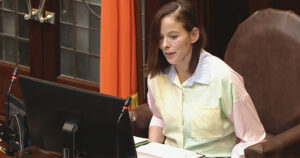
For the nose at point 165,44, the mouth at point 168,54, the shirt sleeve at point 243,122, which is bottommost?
the shirt sleeve at point 243,122

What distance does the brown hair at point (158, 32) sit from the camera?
294 cm

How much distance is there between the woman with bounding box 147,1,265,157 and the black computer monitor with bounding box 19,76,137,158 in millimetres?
547

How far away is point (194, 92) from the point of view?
304 centimetres

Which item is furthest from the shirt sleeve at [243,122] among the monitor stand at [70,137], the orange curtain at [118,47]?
the orange curtain at [118,47]

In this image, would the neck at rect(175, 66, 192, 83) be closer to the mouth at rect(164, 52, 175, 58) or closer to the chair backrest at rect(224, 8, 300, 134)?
the mouth at rect(164, 52, 175, 58)

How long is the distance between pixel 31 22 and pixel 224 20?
4.83 feet

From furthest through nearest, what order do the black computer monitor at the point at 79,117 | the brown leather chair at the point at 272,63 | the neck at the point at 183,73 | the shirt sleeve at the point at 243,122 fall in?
the brown leather chair at the point at 272,63
the neck at the point at 183,73
the shirt sleeve at the point at 243,122
the black computer monitor at the point at 79,117

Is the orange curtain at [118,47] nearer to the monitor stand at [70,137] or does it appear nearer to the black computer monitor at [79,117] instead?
the black computer monitor at [79,117]

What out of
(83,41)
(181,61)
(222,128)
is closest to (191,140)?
(222,128)

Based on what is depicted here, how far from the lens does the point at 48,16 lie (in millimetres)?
4781

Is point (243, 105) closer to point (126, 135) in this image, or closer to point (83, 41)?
point (126, 135)

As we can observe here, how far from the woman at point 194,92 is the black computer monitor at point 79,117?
1.80 ft

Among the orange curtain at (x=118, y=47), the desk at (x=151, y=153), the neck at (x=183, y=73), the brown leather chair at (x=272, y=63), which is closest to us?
the desk at (x=151, y=153)

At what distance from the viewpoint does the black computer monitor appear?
247 centimetres
